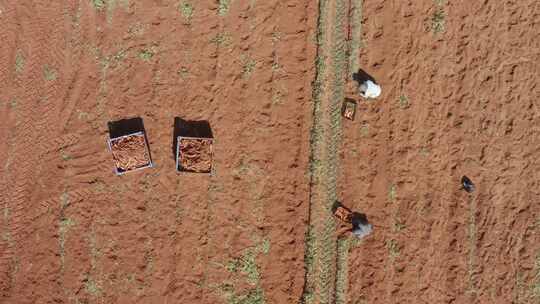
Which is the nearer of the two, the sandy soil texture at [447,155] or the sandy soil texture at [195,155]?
the sandy soil texture at [447,155]

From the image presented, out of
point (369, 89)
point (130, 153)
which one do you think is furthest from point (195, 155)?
point (369, 89)

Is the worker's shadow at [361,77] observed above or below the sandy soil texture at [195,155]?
above

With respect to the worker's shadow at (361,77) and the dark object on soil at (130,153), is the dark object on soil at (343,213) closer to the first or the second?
the worker's shadow at (361,77)

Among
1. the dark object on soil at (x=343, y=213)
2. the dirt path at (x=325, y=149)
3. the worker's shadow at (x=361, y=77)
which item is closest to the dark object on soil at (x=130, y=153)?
the dirt path at (x=325, y=149)

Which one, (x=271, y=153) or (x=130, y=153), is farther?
(x=271, y=153)

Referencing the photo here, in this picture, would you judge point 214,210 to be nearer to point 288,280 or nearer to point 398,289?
point 288,280

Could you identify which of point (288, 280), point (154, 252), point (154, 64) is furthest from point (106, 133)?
point (288, 280)

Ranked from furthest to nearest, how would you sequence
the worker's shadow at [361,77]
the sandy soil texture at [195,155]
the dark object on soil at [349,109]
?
the worker's shadow at [361,77] → the dark object on soil at [349,109] → the sandy soil texture at [195,155]

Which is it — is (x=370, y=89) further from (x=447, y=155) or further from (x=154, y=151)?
(x=154, y=151)
